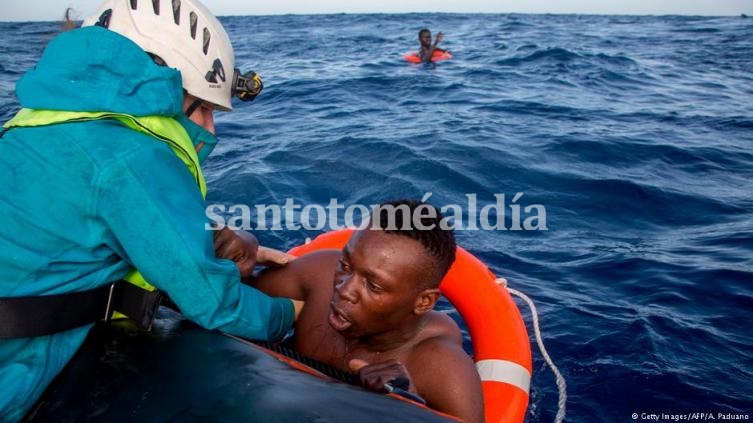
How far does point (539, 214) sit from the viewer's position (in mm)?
6289

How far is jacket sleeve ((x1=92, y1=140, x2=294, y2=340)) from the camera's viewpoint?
5.99 ft

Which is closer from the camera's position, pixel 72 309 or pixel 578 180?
pixel 72 309

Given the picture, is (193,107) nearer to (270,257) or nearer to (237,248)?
(237,248)

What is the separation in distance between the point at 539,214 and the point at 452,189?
1.19 m

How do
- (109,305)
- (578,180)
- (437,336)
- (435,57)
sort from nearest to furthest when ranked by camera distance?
(109,305), (437,336), (578,180), (435,57)

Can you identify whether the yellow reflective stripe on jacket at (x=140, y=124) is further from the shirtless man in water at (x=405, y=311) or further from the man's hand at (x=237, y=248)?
the shirtless man in water at (x=405, y=311)

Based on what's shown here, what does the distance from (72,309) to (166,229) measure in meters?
0.47

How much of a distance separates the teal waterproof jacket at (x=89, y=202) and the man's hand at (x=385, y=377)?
0.55 metres

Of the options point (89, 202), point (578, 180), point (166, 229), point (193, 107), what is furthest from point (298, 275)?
point (578, 180)

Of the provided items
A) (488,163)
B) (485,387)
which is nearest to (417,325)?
(485,387)

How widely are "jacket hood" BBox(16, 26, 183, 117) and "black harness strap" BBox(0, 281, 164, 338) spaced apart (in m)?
0.62

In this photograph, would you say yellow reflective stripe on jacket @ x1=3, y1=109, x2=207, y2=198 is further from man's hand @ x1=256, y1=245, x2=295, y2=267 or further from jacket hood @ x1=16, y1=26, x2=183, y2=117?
man's hand @ x1=256, y1=245, x2=295, y2=267

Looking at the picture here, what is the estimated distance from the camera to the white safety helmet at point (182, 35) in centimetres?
244

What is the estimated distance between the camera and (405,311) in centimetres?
244
